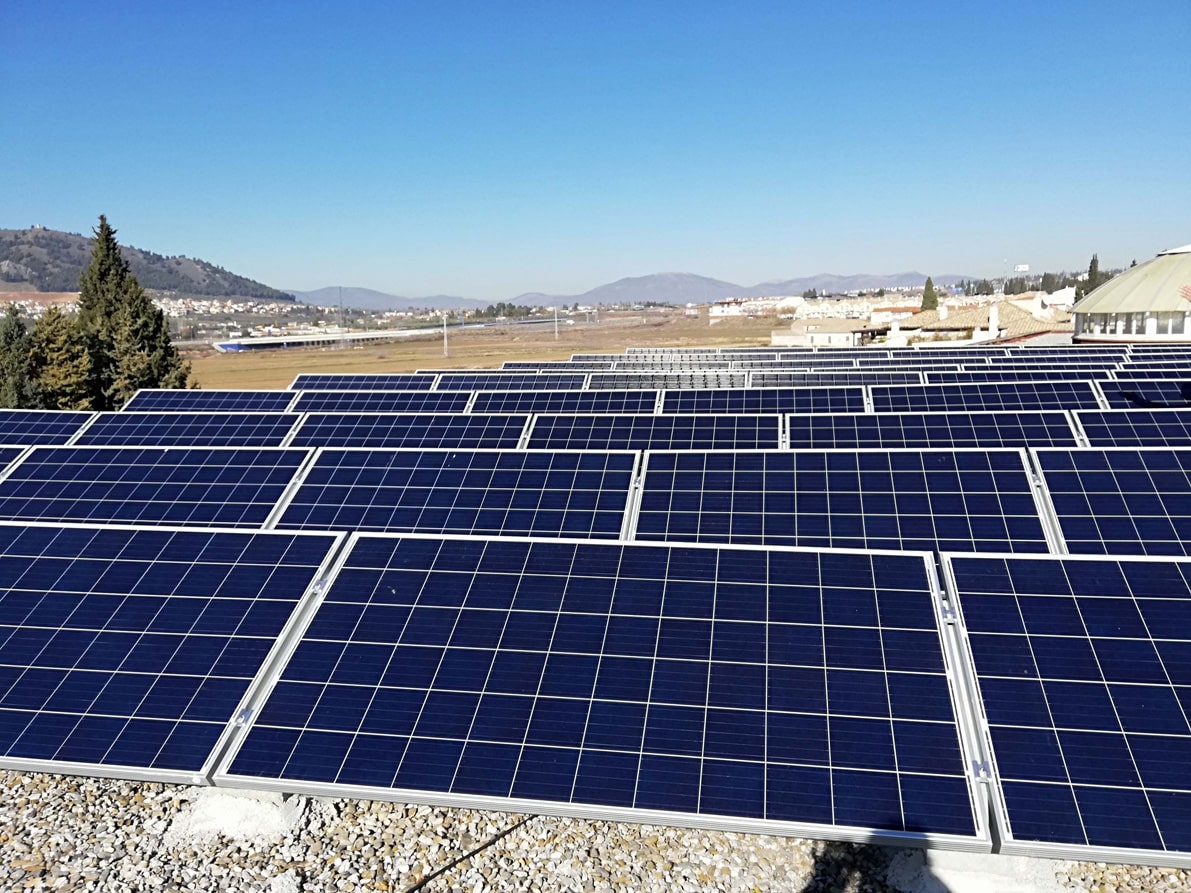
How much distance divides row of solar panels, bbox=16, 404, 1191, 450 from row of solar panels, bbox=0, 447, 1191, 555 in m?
3.76

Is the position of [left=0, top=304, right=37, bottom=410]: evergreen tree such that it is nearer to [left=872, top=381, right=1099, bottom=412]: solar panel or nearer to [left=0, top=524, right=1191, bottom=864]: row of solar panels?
[left=0, top=524, right=1191, bottom=864]: row of solar panels

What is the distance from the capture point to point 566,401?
23844mm

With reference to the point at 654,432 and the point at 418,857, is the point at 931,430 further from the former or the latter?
the point at 418,857

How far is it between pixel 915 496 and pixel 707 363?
1094 inches

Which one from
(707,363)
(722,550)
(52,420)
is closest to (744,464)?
(722,550)

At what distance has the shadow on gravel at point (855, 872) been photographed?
22.3 feet

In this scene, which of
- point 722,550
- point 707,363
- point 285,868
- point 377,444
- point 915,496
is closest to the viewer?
point 285,868

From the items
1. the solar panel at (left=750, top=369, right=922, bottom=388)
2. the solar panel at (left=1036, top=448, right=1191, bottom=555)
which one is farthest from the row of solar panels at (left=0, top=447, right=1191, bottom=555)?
the solar panel at (left=750, top=369, right=922, bottom=388)

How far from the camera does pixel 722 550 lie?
27.6ft

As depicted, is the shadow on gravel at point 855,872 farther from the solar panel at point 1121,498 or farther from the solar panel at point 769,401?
the solar panel at point 769,401

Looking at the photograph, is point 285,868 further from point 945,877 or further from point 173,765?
point 945,877

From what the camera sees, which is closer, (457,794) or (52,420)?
(457,794)

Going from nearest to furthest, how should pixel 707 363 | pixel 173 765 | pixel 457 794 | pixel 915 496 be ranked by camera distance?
pixel 457 794 → pixel 173 765 → pixel 915 496 → pixel 707 363

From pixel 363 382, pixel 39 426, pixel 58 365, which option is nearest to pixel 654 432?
pixel 39 426
